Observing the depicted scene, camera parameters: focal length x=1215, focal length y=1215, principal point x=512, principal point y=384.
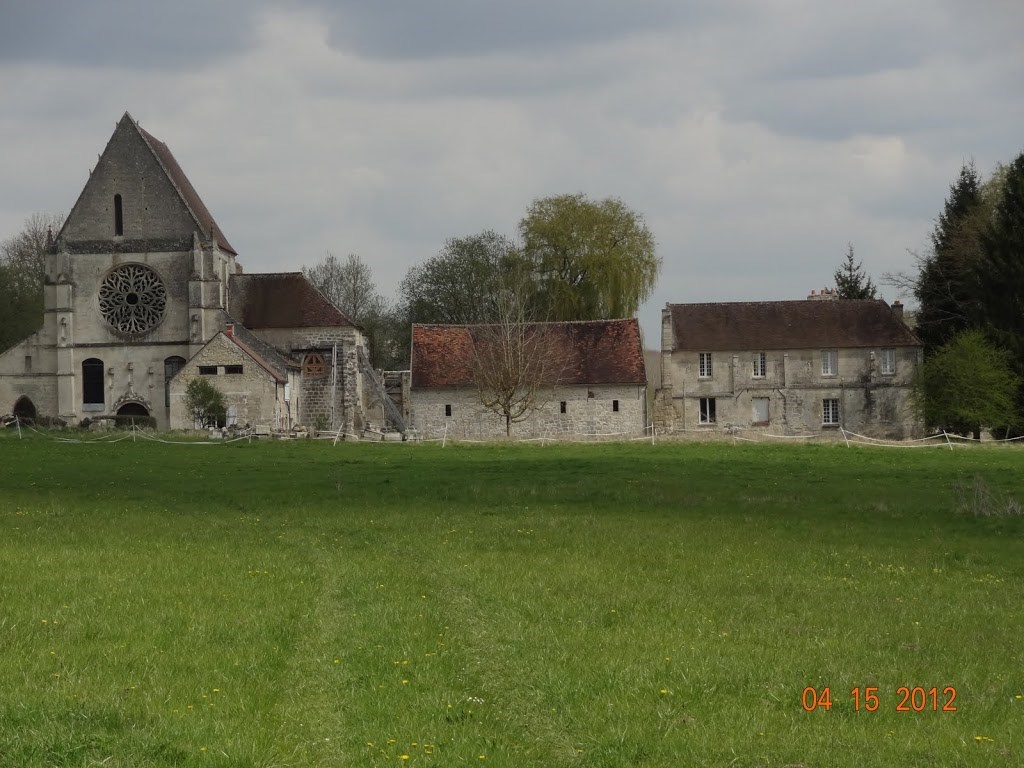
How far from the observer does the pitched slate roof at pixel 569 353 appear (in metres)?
56.6

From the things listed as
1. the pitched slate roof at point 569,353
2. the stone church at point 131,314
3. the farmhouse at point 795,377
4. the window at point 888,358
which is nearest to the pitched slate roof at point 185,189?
the stone church at point 131,314

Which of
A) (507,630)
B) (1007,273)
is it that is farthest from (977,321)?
(507,630)

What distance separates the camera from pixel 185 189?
59.6 metres

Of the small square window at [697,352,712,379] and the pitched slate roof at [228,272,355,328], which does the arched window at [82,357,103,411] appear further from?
the small square window at [697,352,712,379]

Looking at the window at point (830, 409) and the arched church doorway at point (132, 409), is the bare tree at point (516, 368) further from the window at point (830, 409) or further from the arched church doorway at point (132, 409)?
the arched church doorway at point (132, 409)

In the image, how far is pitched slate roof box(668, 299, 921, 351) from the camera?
5834cm

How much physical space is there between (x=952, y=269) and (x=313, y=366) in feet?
103

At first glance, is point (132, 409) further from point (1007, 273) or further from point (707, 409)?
point (1007, 273)

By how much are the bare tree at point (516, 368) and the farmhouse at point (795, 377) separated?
5759 millimetres

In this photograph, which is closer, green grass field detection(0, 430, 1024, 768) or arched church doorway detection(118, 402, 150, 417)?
green grass field detection(0, 430, 1024, 768)

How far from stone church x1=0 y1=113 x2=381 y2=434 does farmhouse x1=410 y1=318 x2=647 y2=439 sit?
393 cm

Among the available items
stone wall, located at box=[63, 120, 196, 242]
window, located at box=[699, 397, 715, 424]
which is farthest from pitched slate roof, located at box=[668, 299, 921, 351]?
stone wall, located at box=[63, 120, 196, 242]

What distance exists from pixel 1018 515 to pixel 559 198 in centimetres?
5340

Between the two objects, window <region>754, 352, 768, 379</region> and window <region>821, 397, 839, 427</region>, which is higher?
window <region>754, 352, 768, 379</region>
